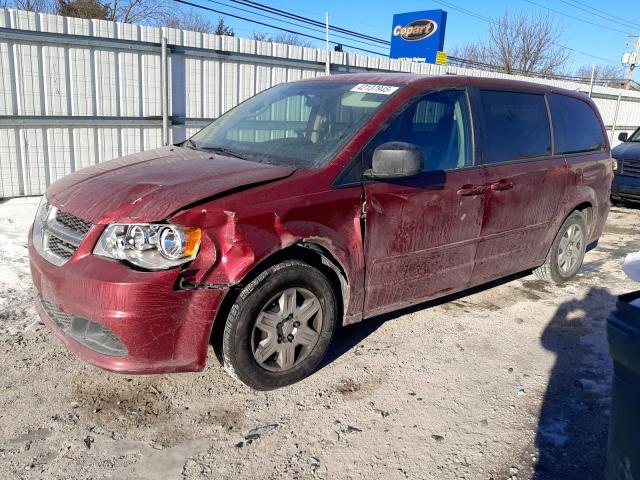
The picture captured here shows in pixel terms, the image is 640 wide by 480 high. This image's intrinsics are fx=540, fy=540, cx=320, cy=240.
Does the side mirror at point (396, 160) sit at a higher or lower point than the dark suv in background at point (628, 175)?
higher

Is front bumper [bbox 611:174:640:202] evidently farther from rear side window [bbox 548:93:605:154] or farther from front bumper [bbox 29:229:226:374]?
front bumper [bbox 29:229:226:374]

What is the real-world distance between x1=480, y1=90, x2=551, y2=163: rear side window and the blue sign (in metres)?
13.9

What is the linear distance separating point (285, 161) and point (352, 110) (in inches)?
25.9

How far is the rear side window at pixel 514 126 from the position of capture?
424 cm

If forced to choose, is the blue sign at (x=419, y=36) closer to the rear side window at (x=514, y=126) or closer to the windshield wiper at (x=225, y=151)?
the rear side window at (x=514, y=126)

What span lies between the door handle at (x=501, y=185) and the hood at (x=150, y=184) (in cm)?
174

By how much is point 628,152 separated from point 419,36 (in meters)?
11.4

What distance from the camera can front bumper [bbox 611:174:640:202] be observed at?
9.60 metres

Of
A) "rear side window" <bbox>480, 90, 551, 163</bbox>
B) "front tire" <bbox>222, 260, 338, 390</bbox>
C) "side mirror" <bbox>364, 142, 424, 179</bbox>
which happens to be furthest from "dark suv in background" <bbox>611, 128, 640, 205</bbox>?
"front tire" <bbox>222, 260, 338, 390</bbox>

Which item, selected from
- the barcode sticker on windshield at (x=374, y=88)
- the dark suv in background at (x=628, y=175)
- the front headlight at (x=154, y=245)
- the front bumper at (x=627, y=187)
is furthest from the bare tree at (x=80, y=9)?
the front headlight at (x=154, y=245)

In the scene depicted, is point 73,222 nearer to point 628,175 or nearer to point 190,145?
point 190,145

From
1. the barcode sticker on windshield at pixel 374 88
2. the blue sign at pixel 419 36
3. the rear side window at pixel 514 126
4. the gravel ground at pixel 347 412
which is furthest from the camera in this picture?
the blue sign at pixel 419 36

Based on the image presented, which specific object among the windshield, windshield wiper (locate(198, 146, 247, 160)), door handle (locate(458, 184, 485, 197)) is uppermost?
the windshield

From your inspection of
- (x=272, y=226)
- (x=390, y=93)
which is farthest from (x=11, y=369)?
(x=390, y=93)
